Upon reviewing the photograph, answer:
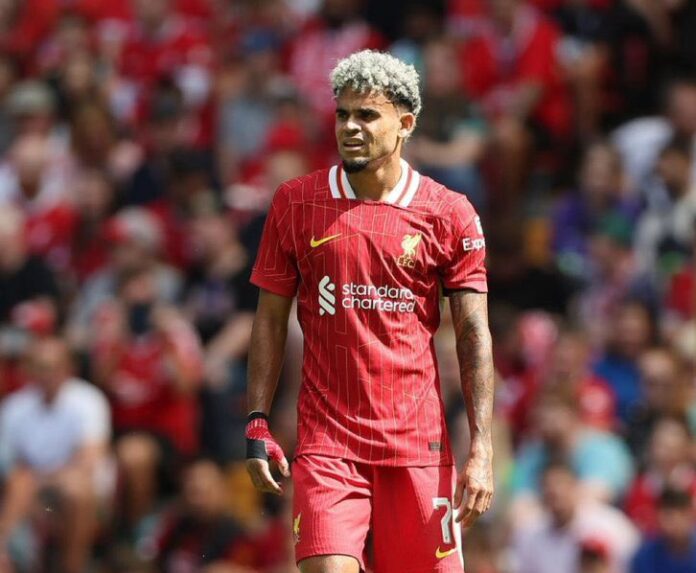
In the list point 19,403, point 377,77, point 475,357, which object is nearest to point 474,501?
point 475,357

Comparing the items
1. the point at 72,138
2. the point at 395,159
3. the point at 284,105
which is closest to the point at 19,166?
the point at 72,138

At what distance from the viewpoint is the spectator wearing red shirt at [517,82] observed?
13812mm

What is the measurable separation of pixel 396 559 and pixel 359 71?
1962mm

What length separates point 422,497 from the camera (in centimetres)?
720

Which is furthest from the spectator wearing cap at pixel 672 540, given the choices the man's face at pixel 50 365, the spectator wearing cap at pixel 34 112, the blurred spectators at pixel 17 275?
the spectator wearing cap at pixel 34 112

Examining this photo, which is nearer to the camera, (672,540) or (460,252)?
(460,252)

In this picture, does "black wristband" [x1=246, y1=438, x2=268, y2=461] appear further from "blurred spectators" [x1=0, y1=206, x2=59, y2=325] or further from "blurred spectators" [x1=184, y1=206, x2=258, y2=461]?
"blurred spectators" [x1=0, y1=206, x2=59, y2=325]

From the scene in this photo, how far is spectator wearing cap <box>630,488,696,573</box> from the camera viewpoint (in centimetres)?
1051

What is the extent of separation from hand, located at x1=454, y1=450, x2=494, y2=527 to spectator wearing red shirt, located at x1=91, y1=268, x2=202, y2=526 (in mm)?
5727

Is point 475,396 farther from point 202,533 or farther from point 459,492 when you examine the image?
point 202,533

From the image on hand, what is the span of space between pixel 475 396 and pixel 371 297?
580mm

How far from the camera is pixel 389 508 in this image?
7.21 m

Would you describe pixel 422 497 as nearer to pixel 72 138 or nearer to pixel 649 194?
pixel 649 194

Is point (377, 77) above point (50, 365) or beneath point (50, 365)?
above
